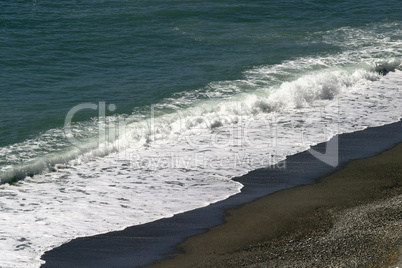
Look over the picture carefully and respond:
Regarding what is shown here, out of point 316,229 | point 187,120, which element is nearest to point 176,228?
point 316,229

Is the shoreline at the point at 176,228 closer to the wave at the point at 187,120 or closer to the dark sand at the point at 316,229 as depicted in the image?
the dark sand at the point at 316,229

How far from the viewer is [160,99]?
48.1ft

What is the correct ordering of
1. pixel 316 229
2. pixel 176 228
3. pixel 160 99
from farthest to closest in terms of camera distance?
pixel 160 99 → pixel 176 228 → pixel 316 229

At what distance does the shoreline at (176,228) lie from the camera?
305 inches

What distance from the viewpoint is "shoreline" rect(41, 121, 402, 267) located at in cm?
775

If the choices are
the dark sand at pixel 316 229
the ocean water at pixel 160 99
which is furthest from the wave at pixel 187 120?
the dark sand at pixel 316 229

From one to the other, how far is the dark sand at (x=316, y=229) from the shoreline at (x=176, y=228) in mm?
209

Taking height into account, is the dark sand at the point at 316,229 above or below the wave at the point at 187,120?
below

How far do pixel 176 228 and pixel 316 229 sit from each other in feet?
6.59

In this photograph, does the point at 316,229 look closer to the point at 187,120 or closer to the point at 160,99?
the point at 187,120

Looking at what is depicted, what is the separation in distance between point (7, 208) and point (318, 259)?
5.01 meters

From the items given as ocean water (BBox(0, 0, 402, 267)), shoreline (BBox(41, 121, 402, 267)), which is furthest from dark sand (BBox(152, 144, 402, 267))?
ocean water (BBox(0, 0, 402, 267))

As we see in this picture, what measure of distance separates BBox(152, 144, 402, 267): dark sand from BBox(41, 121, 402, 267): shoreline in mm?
209

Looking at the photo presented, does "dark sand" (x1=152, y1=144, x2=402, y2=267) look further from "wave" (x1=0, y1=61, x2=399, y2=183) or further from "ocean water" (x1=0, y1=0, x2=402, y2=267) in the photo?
"wave" (x1=0, y1=61, x2=399, y2=183)
